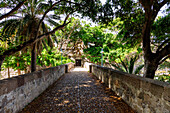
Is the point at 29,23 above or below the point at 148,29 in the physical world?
above

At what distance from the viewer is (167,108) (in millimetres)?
1865

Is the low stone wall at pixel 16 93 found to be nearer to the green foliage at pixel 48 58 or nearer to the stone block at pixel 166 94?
the stone block at pixel 166 94

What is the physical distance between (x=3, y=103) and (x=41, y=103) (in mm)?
1332

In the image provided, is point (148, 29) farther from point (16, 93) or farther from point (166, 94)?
point (16, 93)

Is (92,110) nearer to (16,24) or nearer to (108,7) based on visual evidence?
(108,7)

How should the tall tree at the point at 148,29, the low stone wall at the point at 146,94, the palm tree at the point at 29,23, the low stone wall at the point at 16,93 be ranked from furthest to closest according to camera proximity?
1. the palm tree at the point at 29,23
2. the tall tree at the point at 148,29
3. the low stone wall at the point at 16,93
4. the low stone wall at the point at 146,94

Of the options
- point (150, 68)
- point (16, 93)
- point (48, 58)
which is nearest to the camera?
point (16, 93)

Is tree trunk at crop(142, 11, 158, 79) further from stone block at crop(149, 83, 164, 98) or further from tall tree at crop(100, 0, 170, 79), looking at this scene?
stone block at crop(149, 83, 164, 98)

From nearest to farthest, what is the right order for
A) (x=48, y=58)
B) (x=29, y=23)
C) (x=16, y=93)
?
(x=16, y=93) → (x=29, y=23) → (x=48, y=58)

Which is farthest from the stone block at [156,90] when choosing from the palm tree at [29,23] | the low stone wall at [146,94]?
the palm tree at [29,23]

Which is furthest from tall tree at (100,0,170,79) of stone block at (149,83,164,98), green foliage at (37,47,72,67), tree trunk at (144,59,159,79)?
green foliage at (37,47,72,67)

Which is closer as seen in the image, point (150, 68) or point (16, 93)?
point (16, 93)

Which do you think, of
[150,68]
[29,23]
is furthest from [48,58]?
[150,68]

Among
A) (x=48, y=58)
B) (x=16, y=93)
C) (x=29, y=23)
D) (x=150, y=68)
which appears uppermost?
(x=29, y=23)
